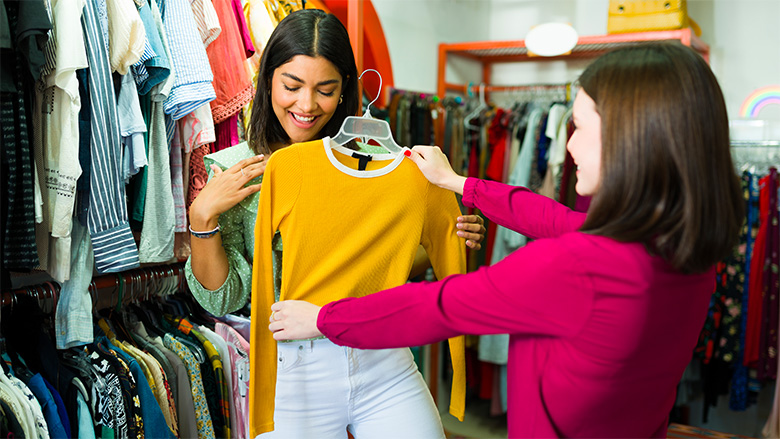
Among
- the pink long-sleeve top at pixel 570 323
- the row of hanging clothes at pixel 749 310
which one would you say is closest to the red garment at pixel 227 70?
the pink long-sleeve top at pixel 570 323

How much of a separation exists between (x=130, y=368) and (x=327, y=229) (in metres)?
0.87

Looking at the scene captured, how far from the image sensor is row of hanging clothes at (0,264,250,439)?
1.71 meters

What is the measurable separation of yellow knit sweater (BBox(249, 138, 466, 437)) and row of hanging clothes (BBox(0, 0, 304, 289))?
66cm

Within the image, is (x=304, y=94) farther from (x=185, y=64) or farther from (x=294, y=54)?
(x=185, y=64)

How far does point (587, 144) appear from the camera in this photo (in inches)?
41.6

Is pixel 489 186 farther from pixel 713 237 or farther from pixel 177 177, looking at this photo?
pixel 177 177

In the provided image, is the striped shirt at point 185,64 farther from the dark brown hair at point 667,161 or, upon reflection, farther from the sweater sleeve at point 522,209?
the dark brown hair at point 667,161

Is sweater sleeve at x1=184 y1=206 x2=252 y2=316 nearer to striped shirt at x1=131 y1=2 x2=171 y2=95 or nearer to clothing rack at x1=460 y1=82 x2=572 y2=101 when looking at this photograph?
striped shirt at x1=131 y1=2 x2=171 y2=95

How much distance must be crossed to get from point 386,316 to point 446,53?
3.24 m

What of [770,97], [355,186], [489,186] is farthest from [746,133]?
[355,186]

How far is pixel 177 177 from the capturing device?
2.13 m

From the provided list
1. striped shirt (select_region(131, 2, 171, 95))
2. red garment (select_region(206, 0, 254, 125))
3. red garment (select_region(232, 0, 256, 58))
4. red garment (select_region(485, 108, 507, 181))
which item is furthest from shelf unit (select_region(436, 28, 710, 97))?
striped shirt (select_region(131, 2, 171, 95))

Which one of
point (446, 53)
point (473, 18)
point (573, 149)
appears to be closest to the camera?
point (573, 149)

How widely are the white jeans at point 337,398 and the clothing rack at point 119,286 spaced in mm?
852
